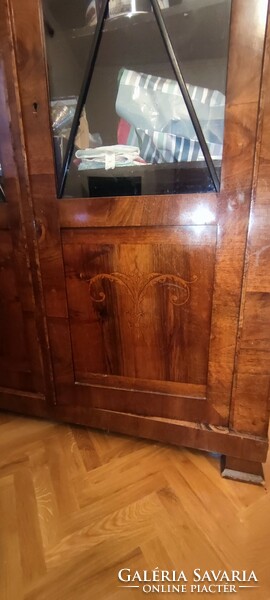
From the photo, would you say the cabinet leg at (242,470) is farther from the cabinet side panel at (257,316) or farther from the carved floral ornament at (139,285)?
the carved floral ornament at (139,285)

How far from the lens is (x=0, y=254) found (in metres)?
0.84

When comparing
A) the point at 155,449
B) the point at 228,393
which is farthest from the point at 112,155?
the point at 155,449

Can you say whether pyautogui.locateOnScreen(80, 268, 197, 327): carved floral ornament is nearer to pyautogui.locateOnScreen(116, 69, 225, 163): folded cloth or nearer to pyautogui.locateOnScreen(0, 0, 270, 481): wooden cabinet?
pyautogui.locateOnScreen(0, 0, 270, 481): wooden cabinet

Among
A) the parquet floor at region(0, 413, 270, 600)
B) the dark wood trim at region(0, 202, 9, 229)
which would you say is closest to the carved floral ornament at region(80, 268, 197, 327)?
the dark wood trim at region(0, 202, 9, 229)

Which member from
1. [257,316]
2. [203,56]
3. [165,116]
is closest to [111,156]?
[165,116]

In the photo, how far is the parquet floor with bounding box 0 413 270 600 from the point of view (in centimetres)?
63

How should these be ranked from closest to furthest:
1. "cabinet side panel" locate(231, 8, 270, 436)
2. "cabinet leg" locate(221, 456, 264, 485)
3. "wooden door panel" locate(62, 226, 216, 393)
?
"cabinet side panel" locate(231, 8, 270, 436), "wooden door panel" locate(62, 226, 216, 393), "cabinet leg" locate(221, 456, 264, 485)

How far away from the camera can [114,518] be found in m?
0.75

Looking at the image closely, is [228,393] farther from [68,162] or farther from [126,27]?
[126,27]

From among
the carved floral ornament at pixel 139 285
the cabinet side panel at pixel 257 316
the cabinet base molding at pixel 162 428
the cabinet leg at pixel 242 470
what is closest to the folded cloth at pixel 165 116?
the cabinet side panel at pixel 257 316

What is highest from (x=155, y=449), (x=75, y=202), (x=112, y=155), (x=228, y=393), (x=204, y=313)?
(x=112, y=155)

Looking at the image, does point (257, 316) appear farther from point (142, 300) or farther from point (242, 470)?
point (242, 470)

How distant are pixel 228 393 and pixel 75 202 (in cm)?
64

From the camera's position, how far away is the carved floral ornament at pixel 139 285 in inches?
28.8
